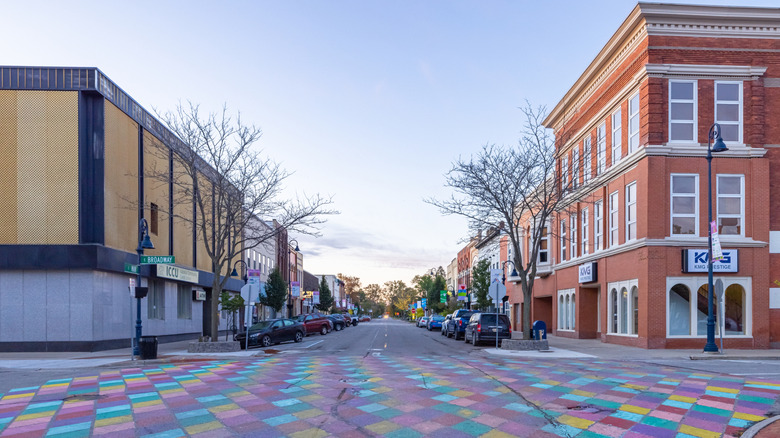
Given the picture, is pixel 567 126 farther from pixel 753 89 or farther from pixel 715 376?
pixel 715 376

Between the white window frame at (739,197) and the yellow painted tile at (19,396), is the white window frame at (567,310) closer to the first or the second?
the white window frame at (739,197)

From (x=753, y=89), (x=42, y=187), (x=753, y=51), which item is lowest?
(x=42, y=187)

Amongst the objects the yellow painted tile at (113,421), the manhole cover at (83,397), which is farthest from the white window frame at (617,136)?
the yellow painted tile at (113,421)

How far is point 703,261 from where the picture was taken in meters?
25.4

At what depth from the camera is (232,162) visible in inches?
1021

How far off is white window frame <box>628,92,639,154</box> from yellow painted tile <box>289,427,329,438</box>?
2315cm

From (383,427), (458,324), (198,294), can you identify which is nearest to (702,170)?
(458,324)

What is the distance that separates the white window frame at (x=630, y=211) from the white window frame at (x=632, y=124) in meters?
1.68

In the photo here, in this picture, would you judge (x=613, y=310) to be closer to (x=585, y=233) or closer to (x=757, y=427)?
(x=585, y=233)

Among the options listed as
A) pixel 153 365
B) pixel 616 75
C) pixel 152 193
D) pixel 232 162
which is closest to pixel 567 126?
pixel 616 75

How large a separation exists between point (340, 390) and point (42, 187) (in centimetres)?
1948

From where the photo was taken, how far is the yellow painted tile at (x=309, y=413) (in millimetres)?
9523

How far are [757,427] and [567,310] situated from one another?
30326mm

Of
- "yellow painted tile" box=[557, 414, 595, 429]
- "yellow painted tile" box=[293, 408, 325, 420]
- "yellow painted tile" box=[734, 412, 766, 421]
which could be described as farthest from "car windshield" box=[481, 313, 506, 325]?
"yellow painted tile" box=[293, 408, 325, 420]
